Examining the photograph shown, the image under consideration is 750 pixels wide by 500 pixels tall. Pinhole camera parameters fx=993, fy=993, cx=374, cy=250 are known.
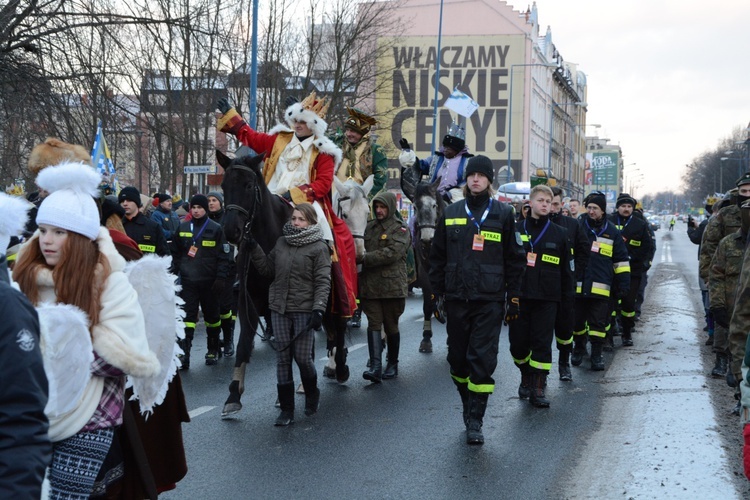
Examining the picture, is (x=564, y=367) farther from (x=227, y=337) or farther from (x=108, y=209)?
(x=108, y=209)

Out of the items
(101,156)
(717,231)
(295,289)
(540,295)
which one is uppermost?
(101,156)

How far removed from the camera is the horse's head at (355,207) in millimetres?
10852

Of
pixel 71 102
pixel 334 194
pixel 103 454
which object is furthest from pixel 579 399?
pixel 71 102

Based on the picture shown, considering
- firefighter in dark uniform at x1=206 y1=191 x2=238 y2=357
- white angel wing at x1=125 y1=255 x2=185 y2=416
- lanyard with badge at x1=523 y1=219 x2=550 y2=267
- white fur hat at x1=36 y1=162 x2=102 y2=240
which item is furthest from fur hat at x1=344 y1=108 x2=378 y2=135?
white fur hat at x1=36 y1=162 x2=102 y2=240

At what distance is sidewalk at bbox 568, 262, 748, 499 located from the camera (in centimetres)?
631

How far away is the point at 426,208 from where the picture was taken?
38.1 feet

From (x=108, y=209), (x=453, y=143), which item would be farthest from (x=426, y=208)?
(x=108, y=209)

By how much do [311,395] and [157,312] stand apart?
4.32 metres

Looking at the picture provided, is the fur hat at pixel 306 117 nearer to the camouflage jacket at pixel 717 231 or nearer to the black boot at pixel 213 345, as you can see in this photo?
the black boot at pixel 213 345

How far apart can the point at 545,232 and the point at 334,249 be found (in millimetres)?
2077

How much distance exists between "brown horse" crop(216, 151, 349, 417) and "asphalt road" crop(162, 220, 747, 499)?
1.75 ft

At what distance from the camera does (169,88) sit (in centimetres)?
2961

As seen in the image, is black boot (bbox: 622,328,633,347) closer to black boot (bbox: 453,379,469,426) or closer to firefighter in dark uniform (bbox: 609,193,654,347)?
firefighter in dark uniform (bbox: 609,193,654,347)

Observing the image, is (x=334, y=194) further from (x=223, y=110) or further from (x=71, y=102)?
(x=71, y=102)
